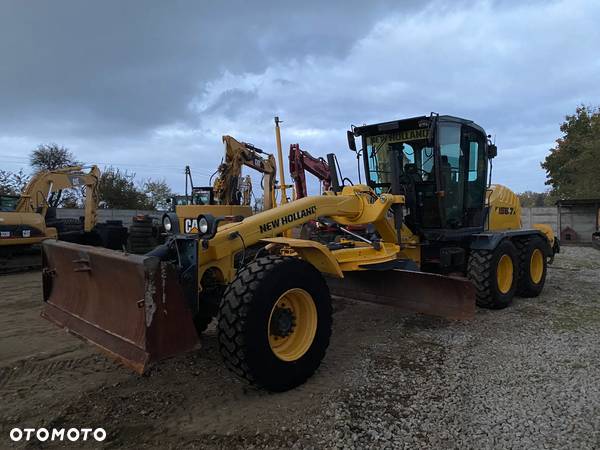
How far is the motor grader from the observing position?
331cm

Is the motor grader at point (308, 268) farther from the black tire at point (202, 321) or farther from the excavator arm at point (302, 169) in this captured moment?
the excavator arm at point (302, 169)

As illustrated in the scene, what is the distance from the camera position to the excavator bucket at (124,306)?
10.2ft

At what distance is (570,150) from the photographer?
3192 centimetres

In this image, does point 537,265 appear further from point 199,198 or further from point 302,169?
point 199,198

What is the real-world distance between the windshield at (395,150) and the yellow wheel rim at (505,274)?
1835 mm

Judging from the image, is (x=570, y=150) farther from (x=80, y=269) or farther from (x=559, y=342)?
(x=80, y=269)

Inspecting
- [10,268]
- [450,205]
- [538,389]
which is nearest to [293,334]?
[538,389]

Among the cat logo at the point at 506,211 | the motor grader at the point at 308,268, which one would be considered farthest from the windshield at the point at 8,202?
the cat logo at the point at 506,211

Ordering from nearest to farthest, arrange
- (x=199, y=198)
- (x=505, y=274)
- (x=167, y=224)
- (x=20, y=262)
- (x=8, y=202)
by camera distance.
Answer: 1. (x=167, y=224)
2. (x=505, y=274)
3. (x=20, y=262)
4. (x=8, y=202)
5. (x=199, y=198)

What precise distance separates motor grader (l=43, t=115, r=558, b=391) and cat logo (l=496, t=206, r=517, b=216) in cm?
42

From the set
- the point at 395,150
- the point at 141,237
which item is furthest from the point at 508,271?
the point at 141,237

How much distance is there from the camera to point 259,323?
3.38m

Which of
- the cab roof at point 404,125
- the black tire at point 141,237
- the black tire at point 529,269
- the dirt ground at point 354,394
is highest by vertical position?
the cab roof at point 404,125

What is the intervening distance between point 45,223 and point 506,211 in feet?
38.2
